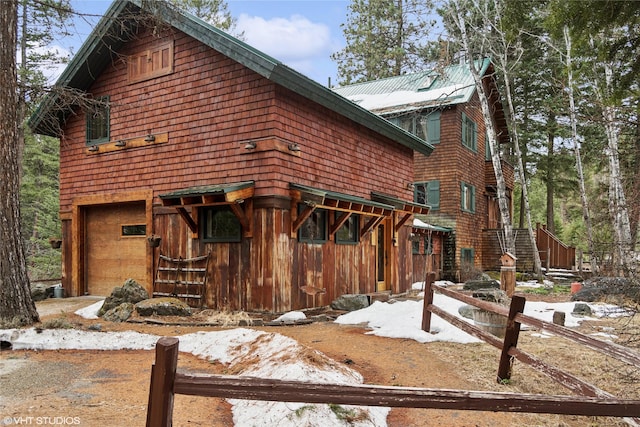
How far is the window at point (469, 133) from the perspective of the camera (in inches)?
804

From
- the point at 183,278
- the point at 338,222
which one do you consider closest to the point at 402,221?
the point at 338,222

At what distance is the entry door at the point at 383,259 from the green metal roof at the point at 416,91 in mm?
7309

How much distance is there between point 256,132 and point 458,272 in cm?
1349

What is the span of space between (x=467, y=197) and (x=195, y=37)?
14678 mm

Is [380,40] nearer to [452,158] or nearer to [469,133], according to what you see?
[469,133]

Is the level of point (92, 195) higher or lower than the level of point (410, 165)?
lower

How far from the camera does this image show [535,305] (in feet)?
39.1

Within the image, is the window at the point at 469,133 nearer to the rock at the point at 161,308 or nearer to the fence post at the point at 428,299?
the fence post at the point at 428,299

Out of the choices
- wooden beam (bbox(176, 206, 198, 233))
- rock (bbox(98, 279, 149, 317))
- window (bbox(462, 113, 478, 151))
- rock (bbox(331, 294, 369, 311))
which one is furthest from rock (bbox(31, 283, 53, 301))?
window (bbox(462, 113, 478, 151))

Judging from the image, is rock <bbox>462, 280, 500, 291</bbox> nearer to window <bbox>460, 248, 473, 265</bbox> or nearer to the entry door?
the entry door

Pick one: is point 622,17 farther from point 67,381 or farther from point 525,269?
point 525,269

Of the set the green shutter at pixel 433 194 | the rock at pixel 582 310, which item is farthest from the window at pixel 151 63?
the green shutter at pixel 433 194

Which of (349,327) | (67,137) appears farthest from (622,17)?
(67,137)

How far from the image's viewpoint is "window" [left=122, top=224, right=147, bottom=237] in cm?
1184
